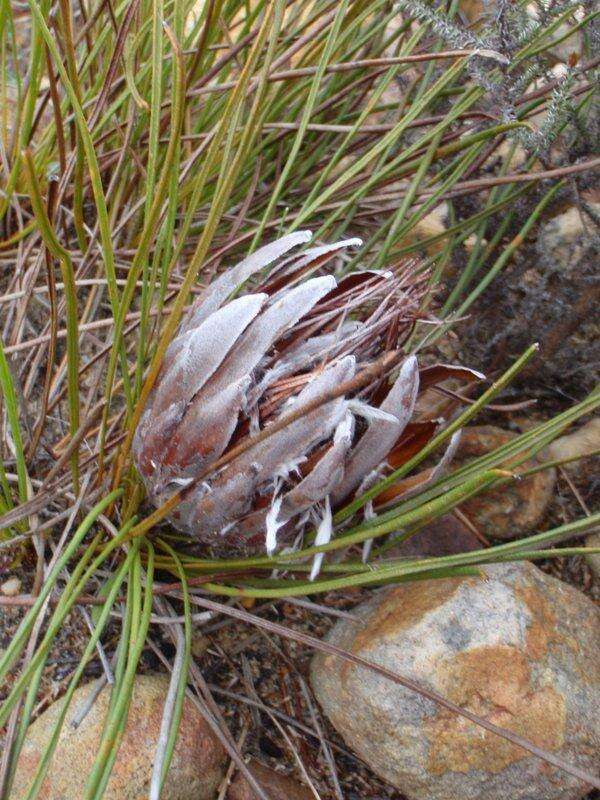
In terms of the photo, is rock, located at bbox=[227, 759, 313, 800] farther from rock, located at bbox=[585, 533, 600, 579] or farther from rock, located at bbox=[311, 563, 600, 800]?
rock, located at bbox=[585, 533, 600, 579]

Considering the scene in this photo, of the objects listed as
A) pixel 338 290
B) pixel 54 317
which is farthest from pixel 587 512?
pixel 54 317

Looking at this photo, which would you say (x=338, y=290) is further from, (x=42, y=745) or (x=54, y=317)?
(x=42, y=745)

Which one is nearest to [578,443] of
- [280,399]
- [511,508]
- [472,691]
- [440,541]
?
[511,508]

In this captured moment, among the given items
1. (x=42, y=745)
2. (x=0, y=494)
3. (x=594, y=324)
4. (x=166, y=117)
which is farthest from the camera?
(x=594, y=324)

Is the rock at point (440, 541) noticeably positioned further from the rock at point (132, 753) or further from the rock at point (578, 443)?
the rock at point (132, 753)

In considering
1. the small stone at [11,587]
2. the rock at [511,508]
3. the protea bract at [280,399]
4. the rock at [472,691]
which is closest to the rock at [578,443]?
the rock at [511,508]

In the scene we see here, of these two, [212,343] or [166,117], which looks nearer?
[212,343]

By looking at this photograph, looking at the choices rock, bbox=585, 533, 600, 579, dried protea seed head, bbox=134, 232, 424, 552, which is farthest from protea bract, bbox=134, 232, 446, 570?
rock, bbox=585, 533, 600, 579
